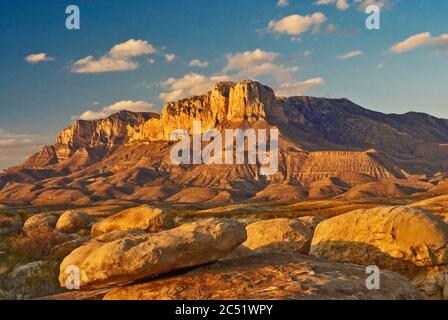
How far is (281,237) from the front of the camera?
74.2 feet

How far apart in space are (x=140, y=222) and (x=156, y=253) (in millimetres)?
26876

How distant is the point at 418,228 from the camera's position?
57.0ft

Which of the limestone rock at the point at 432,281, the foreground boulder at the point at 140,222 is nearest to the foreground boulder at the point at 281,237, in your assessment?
the limestone rock at the point at 432,281

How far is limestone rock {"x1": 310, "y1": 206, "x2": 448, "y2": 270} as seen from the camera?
17.1 m

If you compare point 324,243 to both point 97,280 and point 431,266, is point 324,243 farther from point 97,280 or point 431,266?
point 97,280

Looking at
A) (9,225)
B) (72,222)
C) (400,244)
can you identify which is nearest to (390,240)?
(400,244)

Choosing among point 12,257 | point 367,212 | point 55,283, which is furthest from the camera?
point 12,257

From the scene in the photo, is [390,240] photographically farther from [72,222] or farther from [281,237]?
[72,222]

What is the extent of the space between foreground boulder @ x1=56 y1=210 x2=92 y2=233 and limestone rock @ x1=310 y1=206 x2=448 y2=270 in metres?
39.9

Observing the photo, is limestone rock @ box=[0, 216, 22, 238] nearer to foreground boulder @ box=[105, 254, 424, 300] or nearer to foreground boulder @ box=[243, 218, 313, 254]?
foreground boulder @ box=[243, 218, 313, 254]

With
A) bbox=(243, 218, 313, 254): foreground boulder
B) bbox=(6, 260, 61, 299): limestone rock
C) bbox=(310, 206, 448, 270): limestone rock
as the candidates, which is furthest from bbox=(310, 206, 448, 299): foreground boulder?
bbox=(6, 260, 61, 299): limestone rock
